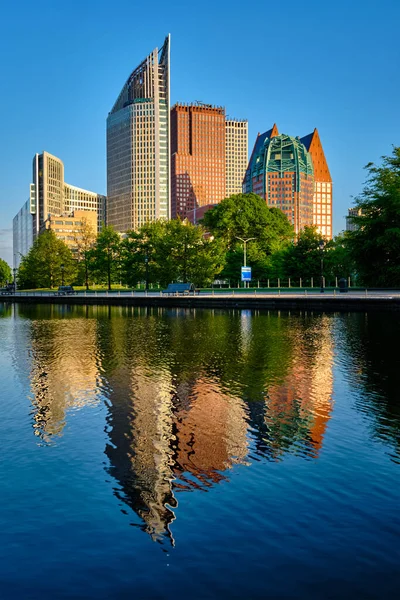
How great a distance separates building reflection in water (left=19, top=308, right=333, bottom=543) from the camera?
9.61 m

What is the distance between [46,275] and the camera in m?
117

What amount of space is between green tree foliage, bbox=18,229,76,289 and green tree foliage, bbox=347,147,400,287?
6722 centimetres

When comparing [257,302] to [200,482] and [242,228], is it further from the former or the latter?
[200,482]

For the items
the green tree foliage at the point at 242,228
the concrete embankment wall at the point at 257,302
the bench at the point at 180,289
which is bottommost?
the concrete embankment wall at the point at 257,302

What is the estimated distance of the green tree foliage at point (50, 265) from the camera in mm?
115250

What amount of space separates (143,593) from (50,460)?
15.5 ft

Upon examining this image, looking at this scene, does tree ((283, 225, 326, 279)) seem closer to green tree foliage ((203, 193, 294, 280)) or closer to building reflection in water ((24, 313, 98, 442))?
green tree foliage ((203, 193, 294, 280))

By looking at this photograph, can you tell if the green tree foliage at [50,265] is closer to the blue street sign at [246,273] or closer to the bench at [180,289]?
the bench at [180,289]

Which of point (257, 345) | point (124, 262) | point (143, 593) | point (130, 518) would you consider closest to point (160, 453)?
point (130, 518)

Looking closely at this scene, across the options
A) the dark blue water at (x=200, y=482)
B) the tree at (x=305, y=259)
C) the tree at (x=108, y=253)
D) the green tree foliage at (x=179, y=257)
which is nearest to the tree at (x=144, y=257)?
the green tree foliage at (x=179, y=257)

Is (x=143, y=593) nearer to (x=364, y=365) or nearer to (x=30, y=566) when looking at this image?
(x=30, y=566)

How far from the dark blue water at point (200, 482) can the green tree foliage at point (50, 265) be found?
97.8 m

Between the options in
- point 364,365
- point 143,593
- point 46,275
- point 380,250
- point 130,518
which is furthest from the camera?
point 46,275

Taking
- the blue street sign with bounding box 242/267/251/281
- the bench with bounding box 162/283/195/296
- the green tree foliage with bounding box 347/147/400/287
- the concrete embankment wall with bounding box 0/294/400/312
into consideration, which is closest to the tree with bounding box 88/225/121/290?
the concrete embankment wall with bounding box 0/294/400/312
